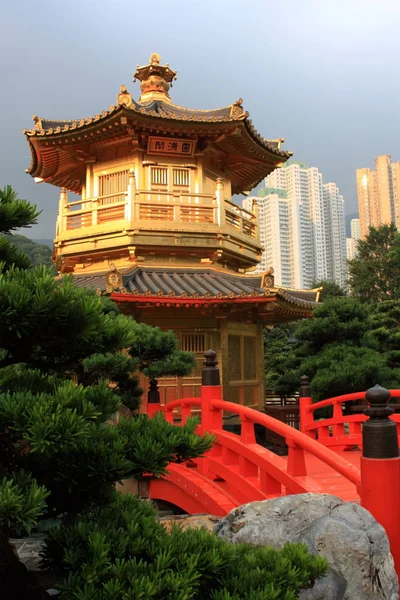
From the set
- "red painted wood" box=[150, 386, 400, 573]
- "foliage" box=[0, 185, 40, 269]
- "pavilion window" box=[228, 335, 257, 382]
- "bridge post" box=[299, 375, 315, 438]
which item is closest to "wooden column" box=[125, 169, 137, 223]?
"pavilion window" box=[228, 335, 257, 382]

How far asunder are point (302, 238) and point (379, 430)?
2905 inches

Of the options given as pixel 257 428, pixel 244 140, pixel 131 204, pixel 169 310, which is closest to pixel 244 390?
pixel 257 428

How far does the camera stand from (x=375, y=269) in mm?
33969

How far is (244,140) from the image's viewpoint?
13.3m

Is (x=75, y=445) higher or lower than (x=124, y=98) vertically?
lower

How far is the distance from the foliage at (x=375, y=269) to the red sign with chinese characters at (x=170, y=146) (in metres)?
22.4

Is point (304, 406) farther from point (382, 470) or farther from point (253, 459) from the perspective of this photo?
point (382, 470)

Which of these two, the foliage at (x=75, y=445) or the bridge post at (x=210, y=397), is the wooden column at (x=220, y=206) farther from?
the foliage at (x=75, y=445)

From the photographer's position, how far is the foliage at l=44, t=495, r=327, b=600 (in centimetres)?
252

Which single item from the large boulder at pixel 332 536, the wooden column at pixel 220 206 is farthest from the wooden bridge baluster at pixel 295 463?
the wooden column at pixel 220 206

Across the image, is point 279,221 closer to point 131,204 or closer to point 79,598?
point 131,204

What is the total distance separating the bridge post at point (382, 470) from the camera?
3703 mm

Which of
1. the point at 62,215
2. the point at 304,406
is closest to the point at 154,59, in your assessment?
the point at 62,215

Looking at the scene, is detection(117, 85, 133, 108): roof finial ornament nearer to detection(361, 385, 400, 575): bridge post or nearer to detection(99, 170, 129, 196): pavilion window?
detection(99, 170, 129, 196): pavilion window
